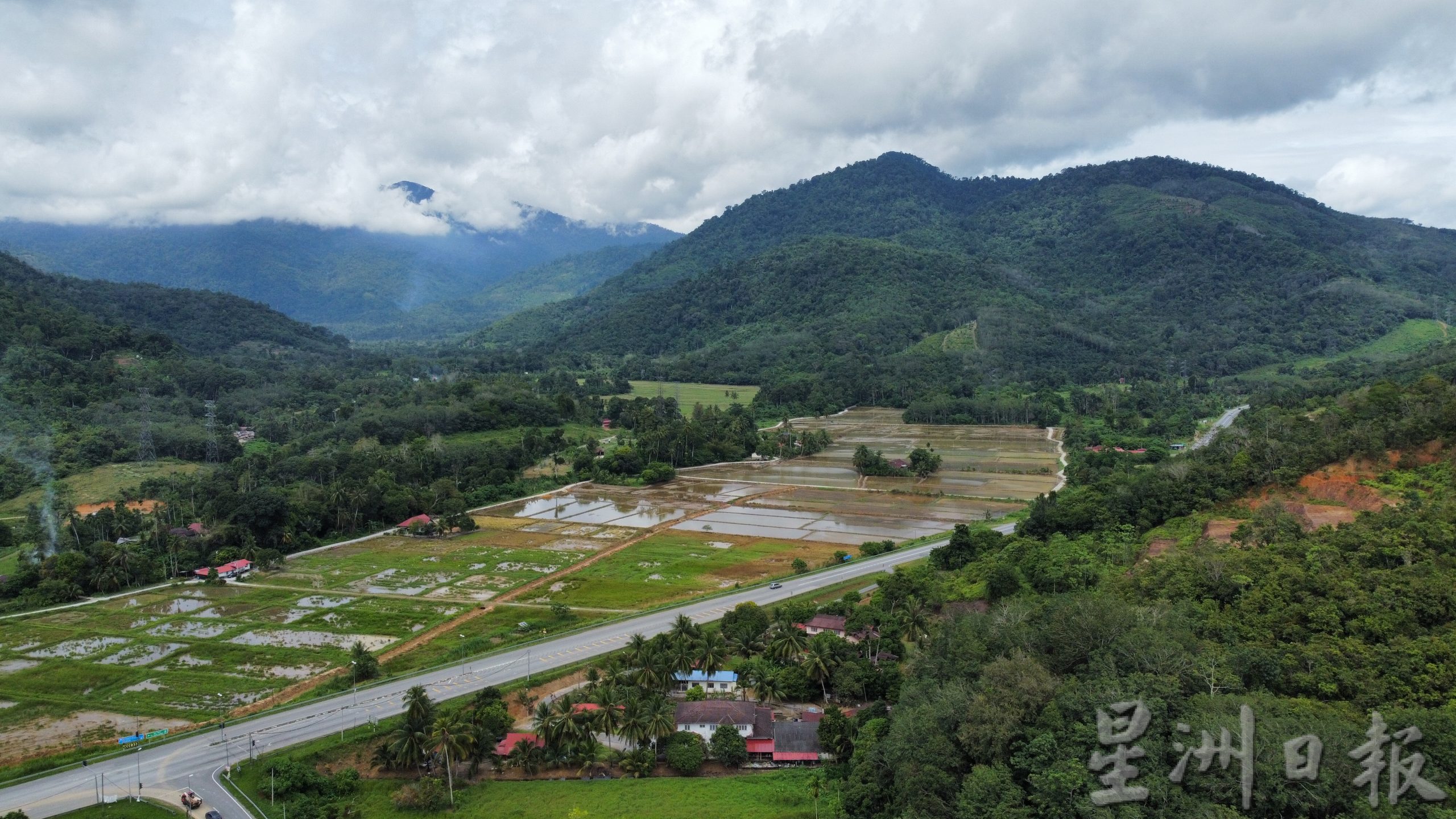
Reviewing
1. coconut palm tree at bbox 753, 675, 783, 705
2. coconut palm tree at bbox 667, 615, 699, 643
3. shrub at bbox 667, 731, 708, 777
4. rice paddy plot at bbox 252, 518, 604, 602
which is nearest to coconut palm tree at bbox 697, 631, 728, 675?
coconut palm tree at bbox 667, 615, 699, 643

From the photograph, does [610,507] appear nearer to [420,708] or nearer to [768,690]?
[768,690]

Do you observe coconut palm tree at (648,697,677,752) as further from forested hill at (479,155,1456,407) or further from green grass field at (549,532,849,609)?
forested hill at (479,155,1456,407)

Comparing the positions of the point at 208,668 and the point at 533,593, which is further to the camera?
the point at 533,593

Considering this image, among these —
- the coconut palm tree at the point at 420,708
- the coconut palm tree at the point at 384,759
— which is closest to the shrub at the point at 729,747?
the coconut palm tree at the point at 420,708

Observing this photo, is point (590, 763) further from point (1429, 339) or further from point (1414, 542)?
point (1429, 339)

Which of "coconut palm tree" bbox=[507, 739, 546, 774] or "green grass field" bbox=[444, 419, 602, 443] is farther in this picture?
"green grass field" bbox=[444, 419, 602, 443]

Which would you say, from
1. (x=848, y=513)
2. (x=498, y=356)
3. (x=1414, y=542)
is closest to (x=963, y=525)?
(x=848, y=513)
